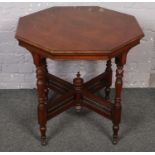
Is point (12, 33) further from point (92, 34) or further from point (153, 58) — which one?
point (153, 58)

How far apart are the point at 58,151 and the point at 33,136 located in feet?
0.57

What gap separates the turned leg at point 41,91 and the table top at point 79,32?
0.34ft

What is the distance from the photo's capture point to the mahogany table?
133 cm

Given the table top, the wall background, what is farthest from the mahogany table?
the wall background

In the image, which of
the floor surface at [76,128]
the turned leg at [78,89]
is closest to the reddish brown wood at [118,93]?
the floor surface at [76,128]

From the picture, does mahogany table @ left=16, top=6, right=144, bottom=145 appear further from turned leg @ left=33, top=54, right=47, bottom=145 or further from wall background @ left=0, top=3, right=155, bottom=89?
wall background @ left=0, top=3, right=155, bottom=89

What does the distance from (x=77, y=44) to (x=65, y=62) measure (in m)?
0.71

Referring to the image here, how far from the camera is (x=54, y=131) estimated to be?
1771 mm

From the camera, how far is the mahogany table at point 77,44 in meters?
1.33

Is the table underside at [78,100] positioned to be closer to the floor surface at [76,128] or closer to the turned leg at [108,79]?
the turned leg at [108,79]

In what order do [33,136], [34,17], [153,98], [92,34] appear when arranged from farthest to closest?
[153,98] < [33,136] < [34,17] < [92,34]

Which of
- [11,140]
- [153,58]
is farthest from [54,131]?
[153,58]

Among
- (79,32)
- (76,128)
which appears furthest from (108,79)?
(79,32)

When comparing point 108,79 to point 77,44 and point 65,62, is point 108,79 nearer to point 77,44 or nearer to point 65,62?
point 65,62
